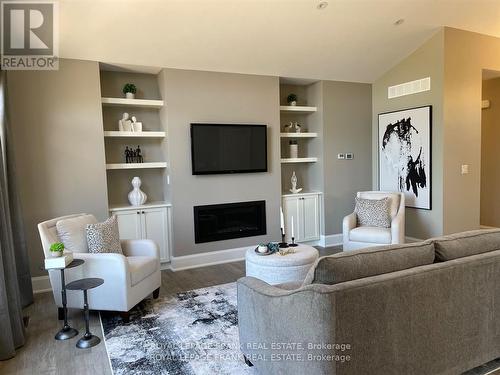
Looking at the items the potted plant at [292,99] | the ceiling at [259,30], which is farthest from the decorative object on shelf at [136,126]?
the potted plant at [292,99]

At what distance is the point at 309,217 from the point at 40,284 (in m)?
3.84

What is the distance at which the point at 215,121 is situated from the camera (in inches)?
195

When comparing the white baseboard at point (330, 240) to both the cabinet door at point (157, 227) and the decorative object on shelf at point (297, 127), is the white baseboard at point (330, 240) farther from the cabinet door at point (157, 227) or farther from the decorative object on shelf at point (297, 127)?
the cabinet door at point (157, 227)

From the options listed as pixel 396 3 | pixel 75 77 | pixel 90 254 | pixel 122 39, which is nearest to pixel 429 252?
pixel 90 254

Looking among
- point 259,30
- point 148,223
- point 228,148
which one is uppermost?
point 259,30

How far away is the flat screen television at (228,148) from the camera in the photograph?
15.9ft

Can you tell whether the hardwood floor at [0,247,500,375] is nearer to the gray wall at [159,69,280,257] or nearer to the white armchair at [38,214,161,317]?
the white armchair at [38,214,161,317]

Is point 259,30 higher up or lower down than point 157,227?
higher up

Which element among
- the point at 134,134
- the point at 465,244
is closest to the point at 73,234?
the point at 134,134

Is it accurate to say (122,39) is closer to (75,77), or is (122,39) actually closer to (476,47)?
(75,77)

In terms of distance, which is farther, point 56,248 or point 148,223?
point 148,223

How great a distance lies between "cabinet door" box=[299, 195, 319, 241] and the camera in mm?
5727

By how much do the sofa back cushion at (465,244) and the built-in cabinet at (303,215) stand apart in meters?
3.38

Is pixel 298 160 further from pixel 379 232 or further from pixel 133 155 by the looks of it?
pixel 133 155
